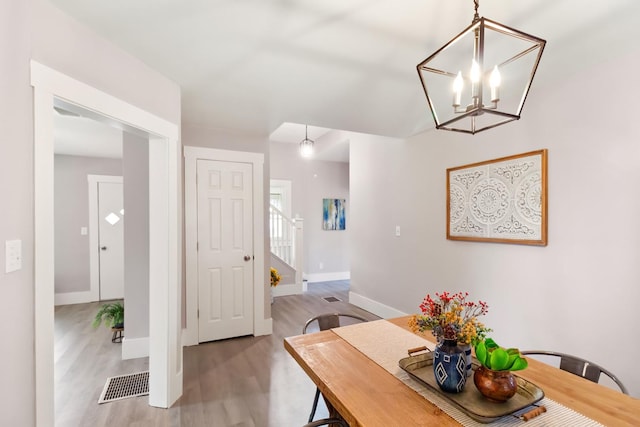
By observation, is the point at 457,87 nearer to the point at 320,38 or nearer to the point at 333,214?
the point at 320,38

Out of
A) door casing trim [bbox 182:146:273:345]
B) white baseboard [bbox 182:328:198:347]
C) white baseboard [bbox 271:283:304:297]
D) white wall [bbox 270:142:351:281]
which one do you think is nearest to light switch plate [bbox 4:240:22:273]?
door casing trim [bbox 182:146:273:345]

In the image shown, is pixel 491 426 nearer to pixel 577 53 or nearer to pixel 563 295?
pixel 563 295

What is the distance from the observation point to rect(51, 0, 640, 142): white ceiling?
1.55 metres

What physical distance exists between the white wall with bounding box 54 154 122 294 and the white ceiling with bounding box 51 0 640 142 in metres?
3.75

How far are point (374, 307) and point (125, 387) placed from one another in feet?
9.81

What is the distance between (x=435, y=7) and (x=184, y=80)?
1.75 m

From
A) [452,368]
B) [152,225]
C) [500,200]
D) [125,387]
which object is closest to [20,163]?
[152,225]

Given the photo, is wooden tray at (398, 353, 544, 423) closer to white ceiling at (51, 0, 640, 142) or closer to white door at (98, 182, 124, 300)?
white ceiling at (51, 0, 640, 142)

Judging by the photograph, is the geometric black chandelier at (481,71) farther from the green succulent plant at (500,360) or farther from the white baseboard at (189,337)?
the white baseboard at (189,337)

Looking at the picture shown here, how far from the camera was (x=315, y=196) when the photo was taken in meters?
6.96

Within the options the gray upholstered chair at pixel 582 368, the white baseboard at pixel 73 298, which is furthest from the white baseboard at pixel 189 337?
the gray upholstered chair at pixel 582 368

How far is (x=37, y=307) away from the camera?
1.35 m

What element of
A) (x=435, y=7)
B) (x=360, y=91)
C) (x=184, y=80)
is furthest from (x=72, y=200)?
(x=435, y=7)

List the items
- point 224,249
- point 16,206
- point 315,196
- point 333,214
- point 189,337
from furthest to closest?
1. point 333,214
2. point 315,196
3. point 224,249
4. point 189,337
5. point 16,206
